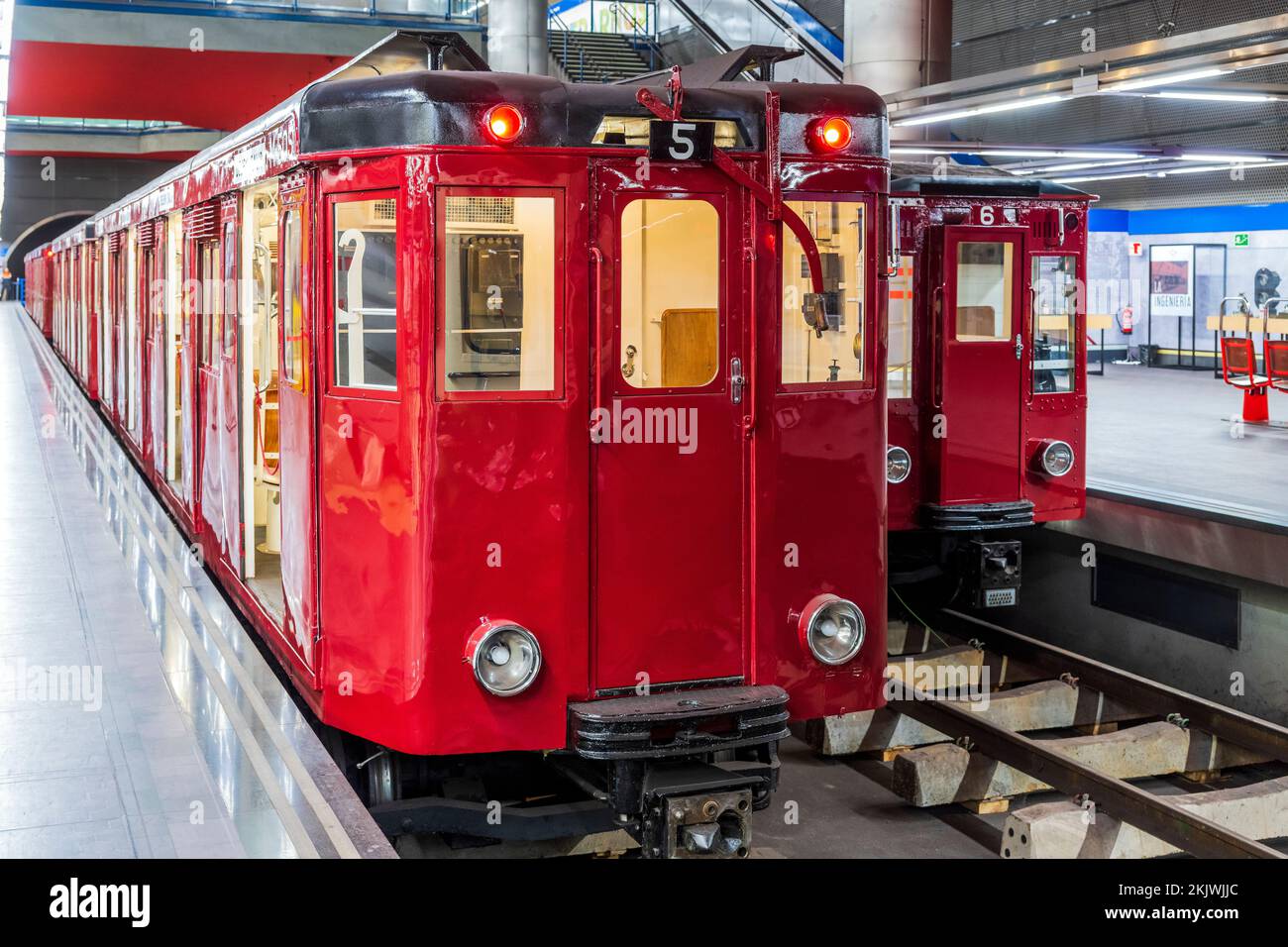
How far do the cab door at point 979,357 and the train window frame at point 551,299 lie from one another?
5.21 m

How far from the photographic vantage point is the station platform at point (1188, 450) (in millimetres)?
10016

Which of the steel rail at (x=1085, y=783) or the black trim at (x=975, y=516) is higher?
the black trim at (x=975, y=516)

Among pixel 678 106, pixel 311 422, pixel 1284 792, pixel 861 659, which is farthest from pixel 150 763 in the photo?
pixel 1284 792

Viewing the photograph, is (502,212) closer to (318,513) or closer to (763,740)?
(318,513)

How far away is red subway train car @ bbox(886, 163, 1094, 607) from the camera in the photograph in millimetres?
9625

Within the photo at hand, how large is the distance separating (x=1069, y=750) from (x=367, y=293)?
4.90 metres

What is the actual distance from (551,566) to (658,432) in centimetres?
62

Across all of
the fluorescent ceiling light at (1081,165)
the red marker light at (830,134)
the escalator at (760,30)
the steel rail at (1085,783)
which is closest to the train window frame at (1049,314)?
the steel rail at (1085,783)

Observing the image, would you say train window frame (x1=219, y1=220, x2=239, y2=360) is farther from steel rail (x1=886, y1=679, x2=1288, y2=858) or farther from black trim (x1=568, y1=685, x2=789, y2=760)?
steel rail (x1=886, y1=679, x2=1288, y2=858)

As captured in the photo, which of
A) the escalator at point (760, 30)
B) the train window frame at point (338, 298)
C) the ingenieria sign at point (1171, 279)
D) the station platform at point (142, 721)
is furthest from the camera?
the ingenieria sign at point (1171, 279)

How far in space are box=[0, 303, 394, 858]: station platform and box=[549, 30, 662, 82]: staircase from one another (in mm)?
16910

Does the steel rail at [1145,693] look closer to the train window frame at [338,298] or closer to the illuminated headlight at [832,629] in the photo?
the illuminated headlight at [832,629]

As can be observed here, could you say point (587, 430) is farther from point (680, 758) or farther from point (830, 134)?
point (830, 134)

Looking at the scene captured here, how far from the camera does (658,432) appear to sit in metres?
5.14
